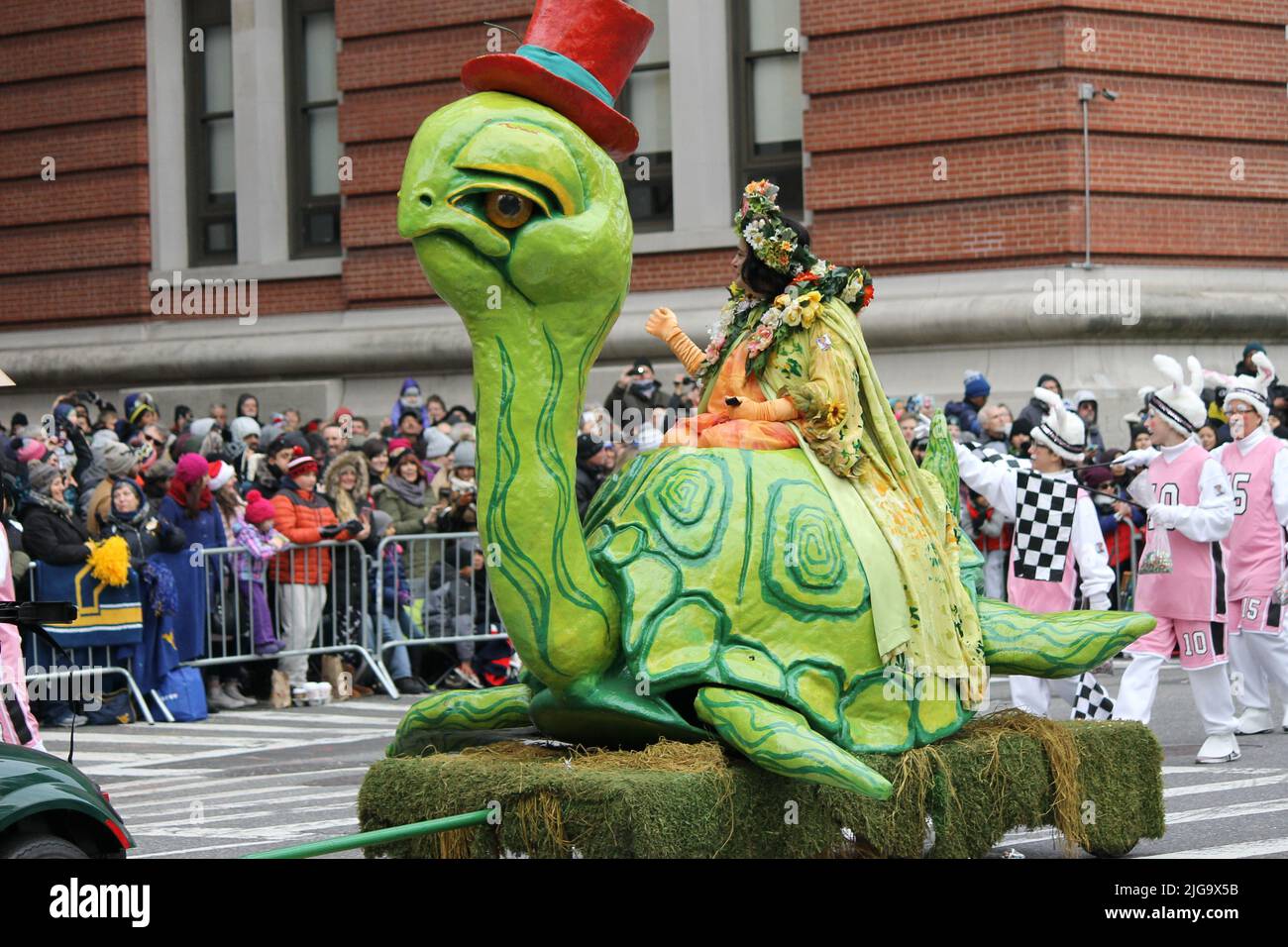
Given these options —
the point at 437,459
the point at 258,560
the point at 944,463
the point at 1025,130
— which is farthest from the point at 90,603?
the point at 1025,130

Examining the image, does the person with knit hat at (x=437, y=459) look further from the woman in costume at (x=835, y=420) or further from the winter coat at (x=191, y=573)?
the woman in costume at (x=835, y=420)

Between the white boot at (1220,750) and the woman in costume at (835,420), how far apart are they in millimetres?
4176

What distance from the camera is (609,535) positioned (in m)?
7.90

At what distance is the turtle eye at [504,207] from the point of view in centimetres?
718

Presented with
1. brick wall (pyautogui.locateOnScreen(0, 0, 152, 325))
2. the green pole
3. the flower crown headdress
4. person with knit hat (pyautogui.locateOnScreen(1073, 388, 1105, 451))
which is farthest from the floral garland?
brick wall (pyautogui.locateOnScreen(0, 0, 152, 325))

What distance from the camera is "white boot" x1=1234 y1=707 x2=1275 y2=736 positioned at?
13.7m

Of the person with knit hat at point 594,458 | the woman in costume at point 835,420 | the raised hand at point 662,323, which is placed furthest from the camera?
the person with knit hat at point 594,458

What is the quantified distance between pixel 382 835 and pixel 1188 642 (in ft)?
22.8

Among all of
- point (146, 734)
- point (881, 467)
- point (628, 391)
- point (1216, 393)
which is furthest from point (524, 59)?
point (1216, 393)

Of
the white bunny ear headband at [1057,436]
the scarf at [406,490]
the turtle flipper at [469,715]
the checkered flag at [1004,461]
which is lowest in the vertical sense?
the turtle flipper at [469,715]

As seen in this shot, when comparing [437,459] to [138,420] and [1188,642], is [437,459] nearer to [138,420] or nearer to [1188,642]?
[138,420]

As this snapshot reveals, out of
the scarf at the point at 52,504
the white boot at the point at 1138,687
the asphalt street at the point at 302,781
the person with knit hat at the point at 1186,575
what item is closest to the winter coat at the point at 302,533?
the asphalt street at the point at 302,781

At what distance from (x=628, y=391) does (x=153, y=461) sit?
405 cm

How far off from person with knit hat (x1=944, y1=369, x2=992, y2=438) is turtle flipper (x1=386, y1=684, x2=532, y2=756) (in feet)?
34.0
